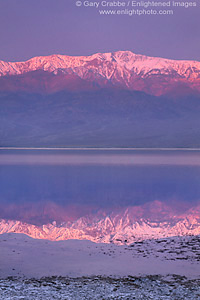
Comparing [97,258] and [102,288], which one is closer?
[102,288]

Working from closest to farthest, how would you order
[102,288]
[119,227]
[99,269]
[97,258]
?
[102,288] < [99,269] < [97,258] < [119,227]

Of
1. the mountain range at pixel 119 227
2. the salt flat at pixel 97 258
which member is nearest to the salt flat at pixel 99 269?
the salt flat at pixel 97 258

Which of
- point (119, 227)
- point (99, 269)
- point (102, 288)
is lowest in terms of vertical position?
point (102, 288)

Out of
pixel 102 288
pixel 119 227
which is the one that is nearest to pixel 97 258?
pixel 102 288

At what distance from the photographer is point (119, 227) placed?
1875 centimetres

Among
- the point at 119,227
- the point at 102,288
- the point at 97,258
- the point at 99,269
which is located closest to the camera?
the point at 102,288

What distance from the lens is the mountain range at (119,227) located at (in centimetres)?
1650

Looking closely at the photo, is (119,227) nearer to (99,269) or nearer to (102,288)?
(99,269)

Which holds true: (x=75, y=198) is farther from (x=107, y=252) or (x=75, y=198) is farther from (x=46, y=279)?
(x=46, y=279)

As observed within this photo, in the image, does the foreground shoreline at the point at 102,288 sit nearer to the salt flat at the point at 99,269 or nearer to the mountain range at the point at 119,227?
the salt flat at the point at 99,269

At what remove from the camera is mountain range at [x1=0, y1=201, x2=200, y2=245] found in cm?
1650

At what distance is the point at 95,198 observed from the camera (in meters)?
30.3

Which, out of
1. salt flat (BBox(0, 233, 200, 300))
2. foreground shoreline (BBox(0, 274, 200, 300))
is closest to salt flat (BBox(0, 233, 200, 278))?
salt flat (BBox(0, 233, 200, 300))

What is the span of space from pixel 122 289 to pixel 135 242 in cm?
528
